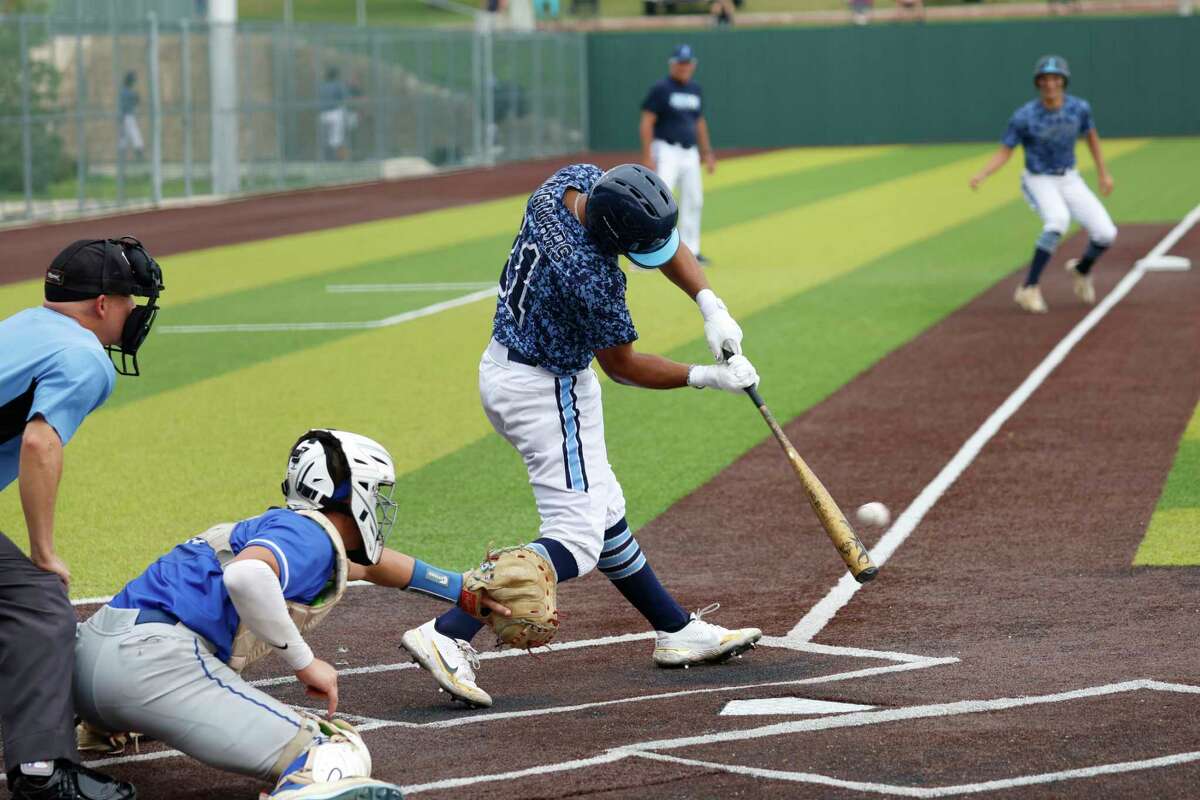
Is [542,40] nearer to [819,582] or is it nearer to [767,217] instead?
[767,217]

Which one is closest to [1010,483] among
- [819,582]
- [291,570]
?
[819,582]

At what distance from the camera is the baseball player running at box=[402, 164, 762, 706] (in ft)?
21.5

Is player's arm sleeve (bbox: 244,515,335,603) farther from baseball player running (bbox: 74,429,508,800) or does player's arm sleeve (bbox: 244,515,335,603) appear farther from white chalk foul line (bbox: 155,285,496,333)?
white chalk foul line (bbox: 155,285,496,333)

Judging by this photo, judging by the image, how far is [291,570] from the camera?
214 inches

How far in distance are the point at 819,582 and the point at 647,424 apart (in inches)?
161

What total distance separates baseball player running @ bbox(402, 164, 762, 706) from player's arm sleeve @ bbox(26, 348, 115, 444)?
64.2 inches

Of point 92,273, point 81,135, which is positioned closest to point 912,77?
point 81,135

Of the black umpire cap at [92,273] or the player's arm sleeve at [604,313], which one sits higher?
the black umpire cap at [92,273]

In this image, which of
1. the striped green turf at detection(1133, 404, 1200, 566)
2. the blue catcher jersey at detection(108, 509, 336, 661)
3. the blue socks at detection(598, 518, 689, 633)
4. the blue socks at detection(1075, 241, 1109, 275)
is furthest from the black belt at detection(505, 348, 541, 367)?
the blue socks at detection(1075, 241, 1109, 275)

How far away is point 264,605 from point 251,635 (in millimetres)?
434

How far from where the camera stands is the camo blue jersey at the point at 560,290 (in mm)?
6582

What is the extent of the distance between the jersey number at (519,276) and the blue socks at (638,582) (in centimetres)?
94

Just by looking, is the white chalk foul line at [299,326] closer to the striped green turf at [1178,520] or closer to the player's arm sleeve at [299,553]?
the striped green turf at [1178,520]

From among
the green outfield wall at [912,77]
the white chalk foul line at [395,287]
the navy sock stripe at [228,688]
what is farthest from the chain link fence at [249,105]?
the navy sock stripe at [228,688]
